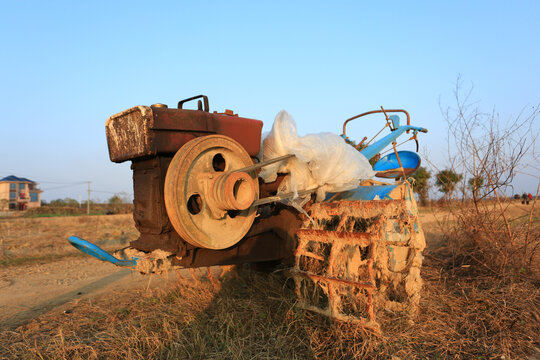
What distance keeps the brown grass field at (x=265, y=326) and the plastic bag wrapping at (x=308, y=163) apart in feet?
3.14

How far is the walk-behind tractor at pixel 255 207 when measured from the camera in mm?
2725

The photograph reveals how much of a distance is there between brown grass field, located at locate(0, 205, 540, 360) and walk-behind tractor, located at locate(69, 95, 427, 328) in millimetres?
237

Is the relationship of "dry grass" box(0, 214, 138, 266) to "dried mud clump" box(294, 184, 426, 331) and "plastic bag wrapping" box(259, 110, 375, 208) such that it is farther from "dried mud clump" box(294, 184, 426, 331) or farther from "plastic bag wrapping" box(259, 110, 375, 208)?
"dried mud clump" box(294, 184, 426, 331)

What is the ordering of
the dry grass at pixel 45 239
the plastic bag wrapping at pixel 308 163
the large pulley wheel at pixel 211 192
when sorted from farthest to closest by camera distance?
the dry grass at pixel 45 239 → the plastic bag wrapping at pixel 308 163 → the large pulley wheel at pixel 211 192

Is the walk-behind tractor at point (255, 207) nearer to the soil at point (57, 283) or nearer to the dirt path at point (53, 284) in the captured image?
the soil at point (57, 283)

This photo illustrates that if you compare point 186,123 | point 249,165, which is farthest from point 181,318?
point 186,123

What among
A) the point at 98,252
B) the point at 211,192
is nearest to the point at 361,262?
the point at 211,192

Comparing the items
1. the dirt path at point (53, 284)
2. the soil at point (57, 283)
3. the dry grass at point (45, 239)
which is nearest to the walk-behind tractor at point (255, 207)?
the soil at point (57, 283)

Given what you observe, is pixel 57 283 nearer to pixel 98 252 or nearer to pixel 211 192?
pixel 98 252

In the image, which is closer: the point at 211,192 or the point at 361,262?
the point at 211,192

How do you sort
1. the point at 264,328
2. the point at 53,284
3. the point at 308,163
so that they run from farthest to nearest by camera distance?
1. the point at 53,284
2. the point at 308,163
3. the point at 264,328

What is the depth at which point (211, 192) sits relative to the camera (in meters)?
2.79

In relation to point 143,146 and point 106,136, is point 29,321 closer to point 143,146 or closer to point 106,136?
point 106,136

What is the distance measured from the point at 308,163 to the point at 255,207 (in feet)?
2.18
